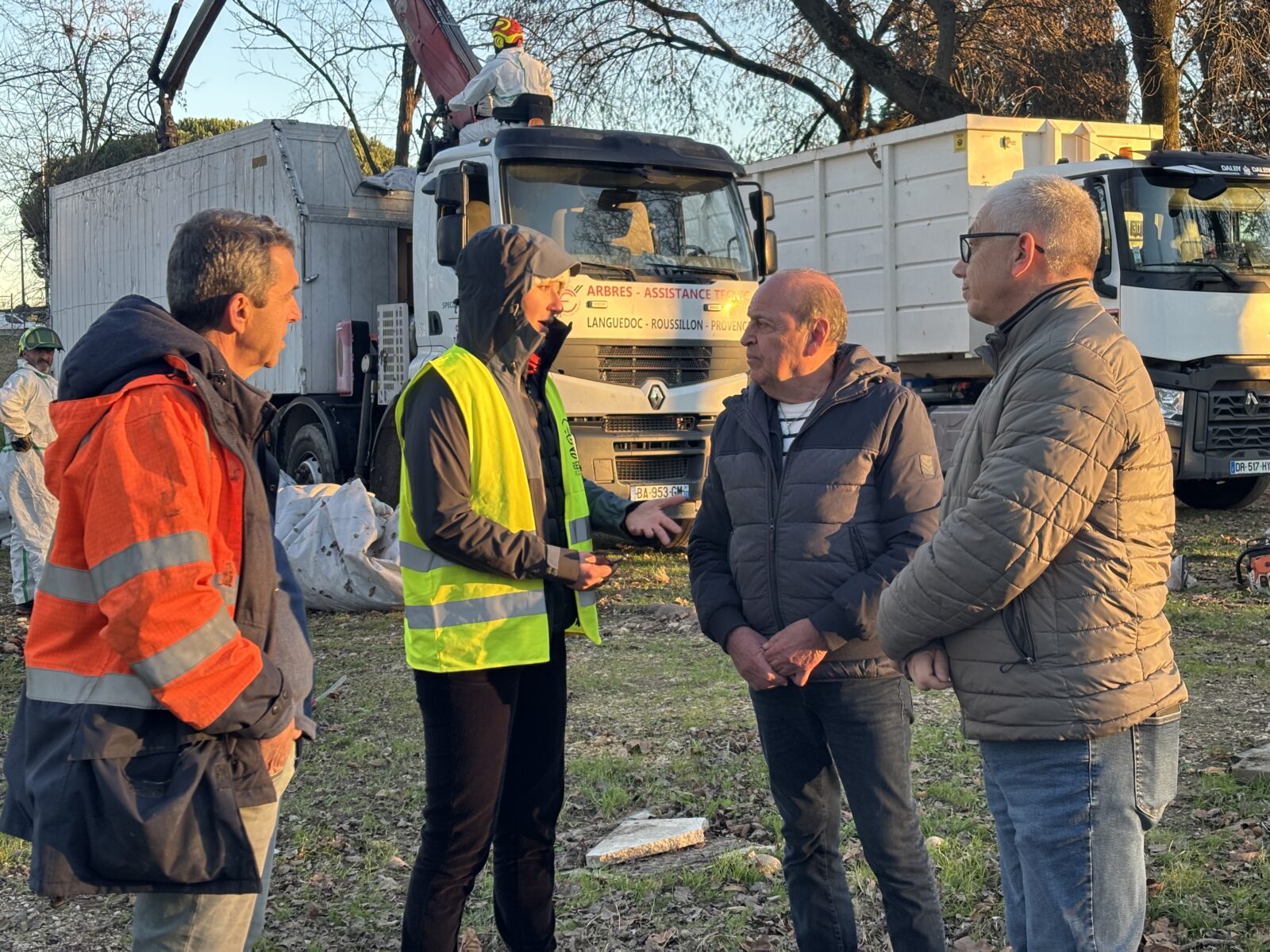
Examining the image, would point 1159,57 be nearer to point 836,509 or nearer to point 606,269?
point 606,269

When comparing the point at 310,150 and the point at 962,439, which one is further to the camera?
the point at 310,150

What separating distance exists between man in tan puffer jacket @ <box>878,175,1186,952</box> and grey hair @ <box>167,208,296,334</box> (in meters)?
1.37

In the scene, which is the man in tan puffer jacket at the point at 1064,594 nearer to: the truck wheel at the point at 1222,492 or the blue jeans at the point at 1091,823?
the blue jeans at the point at 1091,823

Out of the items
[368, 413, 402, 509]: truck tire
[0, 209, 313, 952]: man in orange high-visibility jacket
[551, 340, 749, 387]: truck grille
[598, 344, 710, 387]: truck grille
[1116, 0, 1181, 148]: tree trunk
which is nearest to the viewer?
[0, 209, 313, 952]: man in orange high-visibility jacket

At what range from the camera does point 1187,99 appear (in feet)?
51.5

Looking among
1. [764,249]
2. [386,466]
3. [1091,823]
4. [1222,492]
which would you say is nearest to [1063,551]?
[1091,823]

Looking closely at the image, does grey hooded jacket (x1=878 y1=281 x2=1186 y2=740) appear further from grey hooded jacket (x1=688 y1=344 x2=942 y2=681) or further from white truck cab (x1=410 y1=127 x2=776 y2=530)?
white truck cab (x1=410 y1=127 x2=776 y2=530)

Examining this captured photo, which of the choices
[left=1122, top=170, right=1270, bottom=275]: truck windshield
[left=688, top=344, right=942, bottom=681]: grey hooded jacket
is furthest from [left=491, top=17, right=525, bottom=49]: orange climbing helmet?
[left=688, top=344, right=942, bottom=681]: grey hooded jacket

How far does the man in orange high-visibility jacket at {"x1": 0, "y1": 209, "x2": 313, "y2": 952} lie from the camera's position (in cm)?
219

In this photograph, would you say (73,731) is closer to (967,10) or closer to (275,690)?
(275,690)

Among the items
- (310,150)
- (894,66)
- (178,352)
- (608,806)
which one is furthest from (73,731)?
(894,66)

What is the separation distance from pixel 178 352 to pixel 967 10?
16.6 metres

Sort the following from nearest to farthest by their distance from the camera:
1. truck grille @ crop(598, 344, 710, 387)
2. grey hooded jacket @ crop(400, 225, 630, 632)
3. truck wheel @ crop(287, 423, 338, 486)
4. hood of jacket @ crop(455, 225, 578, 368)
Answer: grey hooded jacket @ crop(400, 225, 630, 632)
hood of jacket @ crop(455, 225, 578, 368)
truck grille @ crop(598, 344, 710, 387)
truck wheel @ crop(287, 423, 338, 486)

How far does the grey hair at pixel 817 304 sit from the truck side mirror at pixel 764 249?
6842 mm
